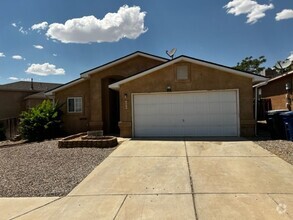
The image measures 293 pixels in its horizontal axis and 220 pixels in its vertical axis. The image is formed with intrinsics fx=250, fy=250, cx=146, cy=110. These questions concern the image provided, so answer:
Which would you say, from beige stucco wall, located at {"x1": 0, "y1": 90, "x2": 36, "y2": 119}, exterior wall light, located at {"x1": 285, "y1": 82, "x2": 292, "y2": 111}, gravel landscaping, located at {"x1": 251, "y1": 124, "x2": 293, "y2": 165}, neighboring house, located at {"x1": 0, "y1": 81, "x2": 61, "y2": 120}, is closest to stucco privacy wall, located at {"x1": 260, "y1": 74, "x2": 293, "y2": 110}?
exterior wall light, located at {"x1": 285, "y1": 82, "x2": 292, "y2": 111}

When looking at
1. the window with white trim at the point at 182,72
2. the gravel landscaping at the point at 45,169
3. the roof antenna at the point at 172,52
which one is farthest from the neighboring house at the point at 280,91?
the gravel landscaping at the point at 45,169

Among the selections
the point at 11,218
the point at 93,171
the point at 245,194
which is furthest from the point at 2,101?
the point at 245,194

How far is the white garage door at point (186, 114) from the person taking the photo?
12.4m

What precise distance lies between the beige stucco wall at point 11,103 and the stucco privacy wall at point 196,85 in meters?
16.9

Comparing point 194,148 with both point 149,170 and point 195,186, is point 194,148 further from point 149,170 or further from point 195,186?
point 195,186

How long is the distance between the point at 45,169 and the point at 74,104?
9.71 meters

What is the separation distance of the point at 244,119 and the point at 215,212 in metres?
8.75

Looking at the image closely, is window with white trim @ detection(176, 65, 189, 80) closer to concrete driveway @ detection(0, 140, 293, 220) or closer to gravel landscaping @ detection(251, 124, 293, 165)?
gravel landscaping @ detection(251, 124, 293, 165)

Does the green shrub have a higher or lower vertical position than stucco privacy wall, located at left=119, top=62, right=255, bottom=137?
lower

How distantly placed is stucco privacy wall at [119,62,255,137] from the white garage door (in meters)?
0.28

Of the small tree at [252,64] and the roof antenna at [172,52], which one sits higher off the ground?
the small tree at [252,64]

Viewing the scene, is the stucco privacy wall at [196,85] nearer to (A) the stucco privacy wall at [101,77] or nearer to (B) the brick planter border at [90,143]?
(A) the stucco privacy wall at [101,77]

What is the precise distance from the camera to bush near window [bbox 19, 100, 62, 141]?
14.6m

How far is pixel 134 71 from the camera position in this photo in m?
15.8
